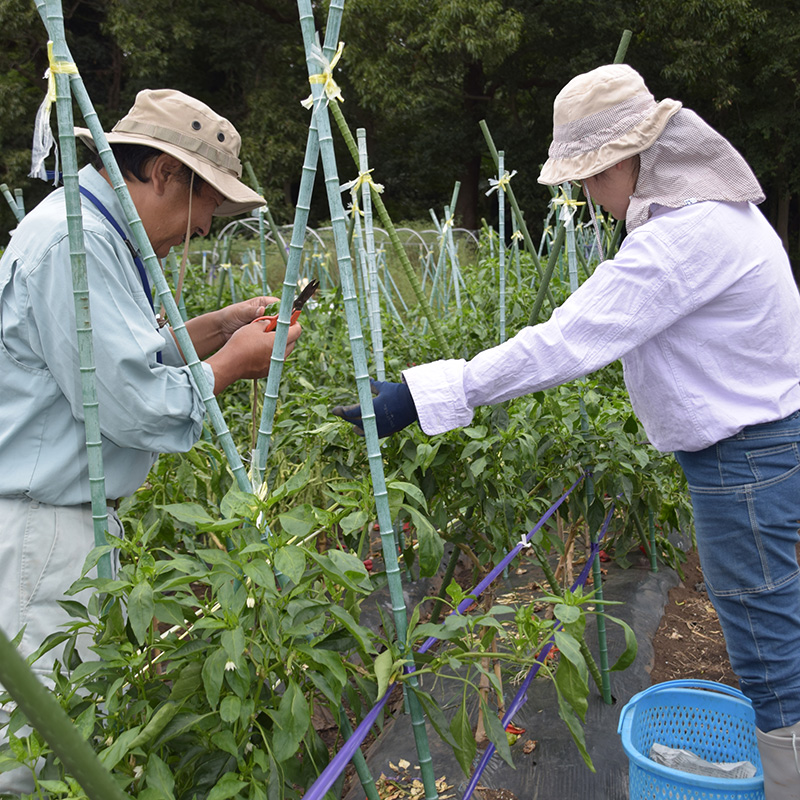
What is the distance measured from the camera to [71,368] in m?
1.29

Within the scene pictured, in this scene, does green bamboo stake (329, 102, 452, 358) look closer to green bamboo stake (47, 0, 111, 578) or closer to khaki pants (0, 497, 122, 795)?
green bamboo stake (47, 0, 111, 578)

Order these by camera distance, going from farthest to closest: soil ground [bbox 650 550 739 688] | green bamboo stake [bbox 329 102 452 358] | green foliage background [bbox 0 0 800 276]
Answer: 1. green foliage background [bbox 0 0 800 276]
2. soil ground [bbox 650 550 739 688]
3. green bamboo stake [bbox 329 102 452 358]

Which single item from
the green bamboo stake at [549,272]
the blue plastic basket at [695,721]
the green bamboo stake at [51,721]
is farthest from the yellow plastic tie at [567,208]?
the green bamboo stake at [51,721]

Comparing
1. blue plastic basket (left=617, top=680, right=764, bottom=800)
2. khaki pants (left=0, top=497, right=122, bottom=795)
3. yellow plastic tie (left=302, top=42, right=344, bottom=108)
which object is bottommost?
blue plastic basket (left=617, top=680, right=764, bottom=800)

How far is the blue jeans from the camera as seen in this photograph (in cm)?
159

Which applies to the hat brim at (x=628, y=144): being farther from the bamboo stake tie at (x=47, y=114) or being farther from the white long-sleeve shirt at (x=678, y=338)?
the bamboo stake tie at (x=47, y=114)

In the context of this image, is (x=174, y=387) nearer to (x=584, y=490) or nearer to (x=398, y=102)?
(x=584, y=490)

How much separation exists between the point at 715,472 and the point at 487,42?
1386 cm

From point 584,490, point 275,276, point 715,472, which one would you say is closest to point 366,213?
point 584,490

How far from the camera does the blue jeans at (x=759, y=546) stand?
159 centimetres

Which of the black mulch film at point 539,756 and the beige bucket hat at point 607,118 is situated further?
the black mulch film at point 539,756

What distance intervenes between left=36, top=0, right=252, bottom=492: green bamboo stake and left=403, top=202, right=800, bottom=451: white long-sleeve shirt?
370 mm

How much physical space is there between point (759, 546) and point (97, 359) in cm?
131

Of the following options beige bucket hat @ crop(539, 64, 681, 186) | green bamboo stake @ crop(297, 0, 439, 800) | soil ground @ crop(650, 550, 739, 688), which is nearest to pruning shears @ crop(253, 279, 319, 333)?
green bamboo stake @ crop(297, 0, 439, 800)
